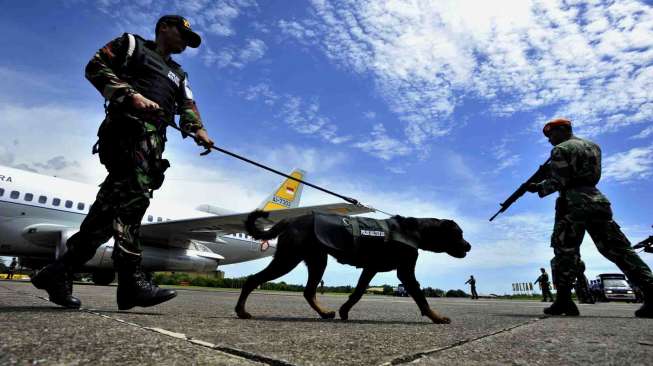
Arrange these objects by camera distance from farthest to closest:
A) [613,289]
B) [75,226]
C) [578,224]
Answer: [613,289]
[75,226]
[578,224]

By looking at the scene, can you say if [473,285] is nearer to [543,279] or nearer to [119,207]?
[543,279]

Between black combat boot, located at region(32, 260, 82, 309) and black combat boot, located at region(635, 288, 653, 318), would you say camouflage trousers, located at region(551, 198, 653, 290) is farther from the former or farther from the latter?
black combat boot, located at region(32, 260, 82, 309)

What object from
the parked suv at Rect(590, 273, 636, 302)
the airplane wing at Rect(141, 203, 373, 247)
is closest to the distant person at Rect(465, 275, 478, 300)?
the parked suv at Rect(590, 273, 636, 302)

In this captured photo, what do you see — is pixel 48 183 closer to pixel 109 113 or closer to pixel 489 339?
pixel 109 113

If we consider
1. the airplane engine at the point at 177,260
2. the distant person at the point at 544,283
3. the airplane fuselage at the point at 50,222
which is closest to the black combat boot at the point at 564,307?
the airplane fuselage at the point at 50,222

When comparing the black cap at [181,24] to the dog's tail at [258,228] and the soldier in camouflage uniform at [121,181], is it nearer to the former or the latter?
the soldier in camouflage uniform at [121,181]

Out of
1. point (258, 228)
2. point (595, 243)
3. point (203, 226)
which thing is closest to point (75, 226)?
point (203, 226)

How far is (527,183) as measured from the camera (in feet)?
18.3

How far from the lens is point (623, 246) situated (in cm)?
382

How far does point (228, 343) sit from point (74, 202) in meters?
12.8

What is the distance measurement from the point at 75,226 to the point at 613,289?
2263 centimetres

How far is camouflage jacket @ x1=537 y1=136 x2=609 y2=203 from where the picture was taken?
3984 mm

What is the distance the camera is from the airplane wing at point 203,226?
11219 millimetres

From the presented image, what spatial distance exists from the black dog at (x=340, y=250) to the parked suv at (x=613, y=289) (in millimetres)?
18384
